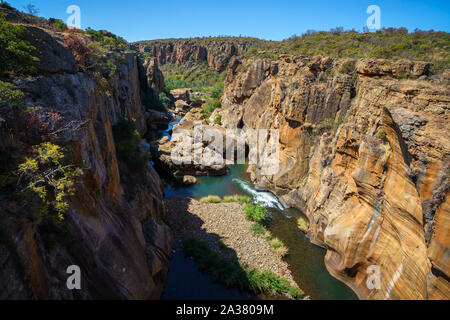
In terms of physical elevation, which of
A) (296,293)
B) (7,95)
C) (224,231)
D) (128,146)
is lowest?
(296,293)

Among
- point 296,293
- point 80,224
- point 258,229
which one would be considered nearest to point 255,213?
point 258,229

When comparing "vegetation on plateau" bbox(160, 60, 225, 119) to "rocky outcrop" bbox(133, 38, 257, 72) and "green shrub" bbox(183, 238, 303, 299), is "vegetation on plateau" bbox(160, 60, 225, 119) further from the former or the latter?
"green shrub" bbox(183, 238, 303, 299)

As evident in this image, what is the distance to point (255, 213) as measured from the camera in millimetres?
18406

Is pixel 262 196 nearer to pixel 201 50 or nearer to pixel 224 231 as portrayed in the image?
pixel 224 231

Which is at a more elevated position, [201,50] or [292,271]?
[201,50]

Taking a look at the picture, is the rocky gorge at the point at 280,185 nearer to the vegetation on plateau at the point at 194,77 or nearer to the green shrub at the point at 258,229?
the green shrub at the point at 258,229

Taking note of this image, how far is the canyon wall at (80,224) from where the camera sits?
5.16 meters

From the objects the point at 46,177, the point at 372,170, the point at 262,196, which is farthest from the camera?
A: the point at 262,196

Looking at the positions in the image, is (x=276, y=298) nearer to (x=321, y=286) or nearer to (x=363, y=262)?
(x=321, y=286)

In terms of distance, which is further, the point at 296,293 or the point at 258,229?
the point at 258,229

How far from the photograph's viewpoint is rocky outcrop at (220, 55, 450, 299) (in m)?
8.63

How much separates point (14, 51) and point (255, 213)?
16154 millimetres

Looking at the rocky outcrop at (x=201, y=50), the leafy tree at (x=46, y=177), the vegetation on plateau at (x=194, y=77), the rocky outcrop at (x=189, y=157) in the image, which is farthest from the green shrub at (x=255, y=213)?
the rocky outcrop at (x=201, y=50)

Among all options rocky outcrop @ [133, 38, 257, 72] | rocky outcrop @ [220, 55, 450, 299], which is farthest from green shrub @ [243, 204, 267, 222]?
rocky outcrop @ [133, 38, 257, 72]
